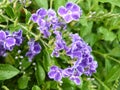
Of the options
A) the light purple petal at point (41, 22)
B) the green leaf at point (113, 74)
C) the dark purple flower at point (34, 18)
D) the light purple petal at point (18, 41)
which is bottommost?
the green leaf at point (113, 74)

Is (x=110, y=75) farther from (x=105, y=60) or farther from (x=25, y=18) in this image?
(x=25, y=18)

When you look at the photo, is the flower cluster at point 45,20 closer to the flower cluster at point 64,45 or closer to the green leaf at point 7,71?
the flower cluster at point 64,45

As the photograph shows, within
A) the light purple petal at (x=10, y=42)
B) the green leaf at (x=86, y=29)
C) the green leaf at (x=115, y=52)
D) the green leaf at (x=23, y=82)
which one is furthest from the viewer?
the green leaf at (x=115, y=52)

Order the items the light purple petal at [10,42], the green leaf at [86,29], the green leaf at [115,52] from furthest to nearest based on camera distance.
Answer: the green leaf at [115,52] → the green leaf at [86,29] → the light purple petal at [10,42]

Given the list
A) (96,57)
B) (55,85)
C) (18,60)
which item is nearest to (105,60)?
(96,57)

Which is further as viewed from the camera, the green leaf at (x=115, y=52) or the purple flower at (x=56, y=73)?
the green leaf at (x=115, y=52)

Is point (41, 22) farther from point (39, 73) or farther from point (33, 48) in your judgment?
point (39, 73)

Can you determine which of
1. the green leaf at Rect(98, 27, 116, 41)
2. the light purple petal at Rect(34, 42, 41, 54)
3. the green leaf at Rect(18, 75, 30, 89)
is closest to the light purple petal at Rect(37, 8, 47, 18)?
the light purple petal at Rect(34, 42, 41, 54)

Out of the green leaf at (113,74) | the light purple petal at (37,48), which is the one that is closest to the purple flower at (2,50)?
the light purple petal at (37,48)
